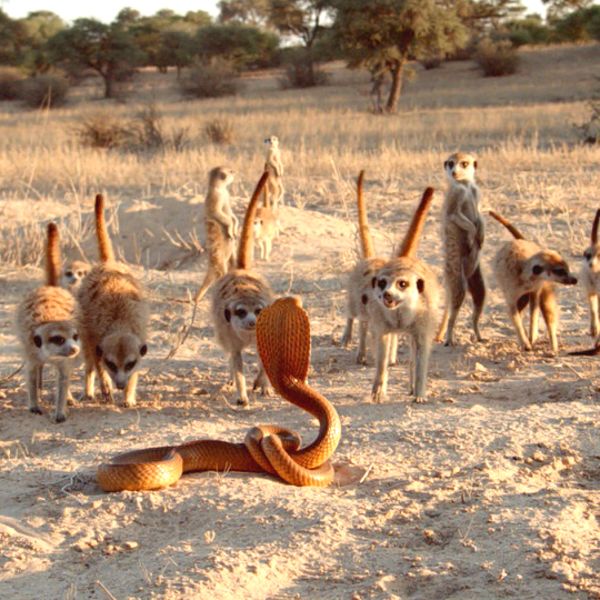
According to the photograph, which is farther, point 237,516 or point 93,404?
point 93,404

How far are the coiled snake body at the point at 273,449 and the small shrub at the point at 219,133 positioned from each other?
1534 cm

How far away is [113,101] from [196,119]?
1226 centimetres

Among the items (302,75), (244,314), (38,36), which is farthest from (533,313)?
(38,36)

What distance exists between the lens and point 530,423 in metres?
5.18

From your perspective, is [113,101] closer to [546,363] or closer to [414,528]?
[546,363]

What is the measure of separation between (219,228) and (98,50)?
31255 millimetres

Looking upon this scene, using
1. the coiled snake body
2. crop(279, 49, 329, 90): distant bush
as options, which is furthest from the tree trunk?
the coiled snake body

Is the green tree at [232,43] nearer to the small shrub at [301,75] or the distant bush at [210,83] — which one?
the small shrub at [301,75]


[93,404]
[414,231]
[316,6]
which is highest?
[316,6]

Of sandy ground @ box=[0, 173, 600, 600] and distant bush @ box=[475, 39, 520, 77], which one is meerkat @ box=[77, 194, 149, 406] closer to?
sandy ground @ box=[0, 173, 600, 600]

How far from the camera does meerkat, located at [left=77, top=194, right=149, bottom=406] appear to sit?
230 inches

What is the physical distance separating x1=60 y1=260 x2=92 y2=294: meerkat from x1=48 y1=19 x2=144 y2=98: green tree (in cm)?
3141

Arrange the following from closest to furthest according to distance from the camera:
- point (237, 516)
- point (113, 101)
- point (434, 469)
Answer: point (237, 516) < point (434, 469) < point (113, 101)

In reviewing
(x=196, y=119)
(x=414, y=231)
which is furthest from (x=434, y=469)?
(x=196, y=119)
